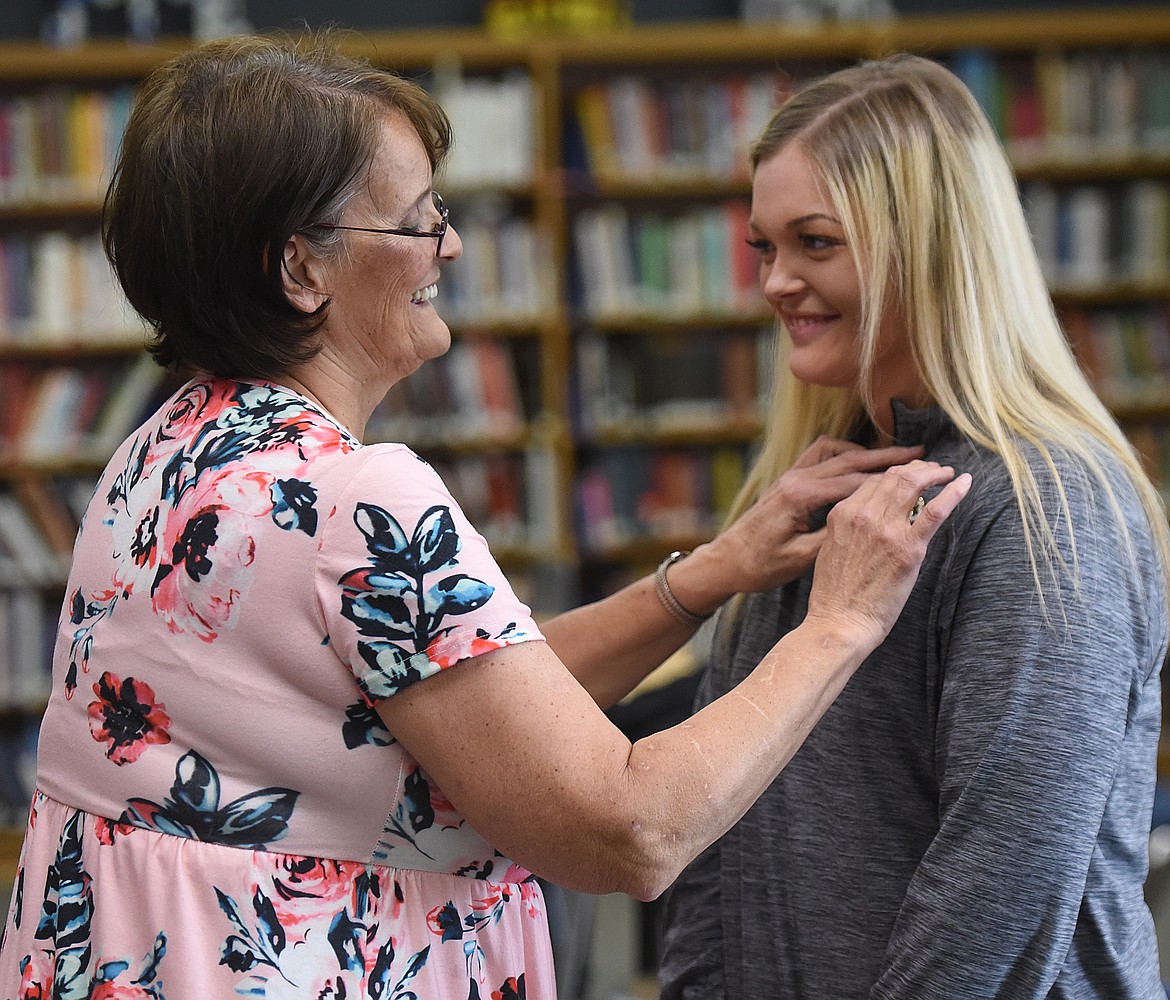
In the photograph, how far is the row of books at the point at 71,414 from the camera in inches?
163

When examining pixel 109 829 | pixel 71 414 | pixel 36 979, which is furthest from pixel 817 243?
pixel 71 414

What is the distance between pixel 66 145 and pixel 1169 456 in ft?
12.8

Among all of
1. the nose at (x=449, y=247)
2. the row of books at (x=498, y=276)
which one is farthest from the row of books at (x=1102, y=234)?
the nose at (x=449, y=247)

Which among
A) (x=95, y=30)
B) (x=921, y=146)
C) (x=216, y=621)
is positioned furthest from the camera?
(x=95, y=30)

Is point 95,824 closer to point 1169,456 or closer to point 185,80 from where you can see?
point 185,80

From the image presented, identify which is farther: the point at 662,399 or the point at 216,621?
the point at 662,399

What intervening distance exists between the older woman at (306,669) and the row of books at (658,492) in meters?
3.18

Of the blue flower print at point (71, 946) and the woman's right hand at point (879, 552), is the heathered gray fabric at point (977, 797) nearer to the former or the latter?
the woman's right hand at point (879, 552)

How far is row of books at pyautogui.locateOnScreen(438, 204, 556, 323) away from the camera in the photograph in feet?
13.6

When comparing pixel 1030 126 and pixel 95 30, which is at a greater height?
pixel 95 30

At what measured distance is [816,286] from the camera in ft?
4.50

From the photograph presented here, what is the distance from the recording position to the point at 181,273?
3.43 ft

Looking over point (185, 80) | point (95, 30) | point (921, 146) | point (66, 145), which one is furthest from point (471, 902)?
point (95, 30)

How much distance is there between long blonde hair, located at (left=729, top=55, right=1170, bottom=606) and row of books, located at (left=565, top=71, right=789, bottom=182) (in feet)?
9.42
